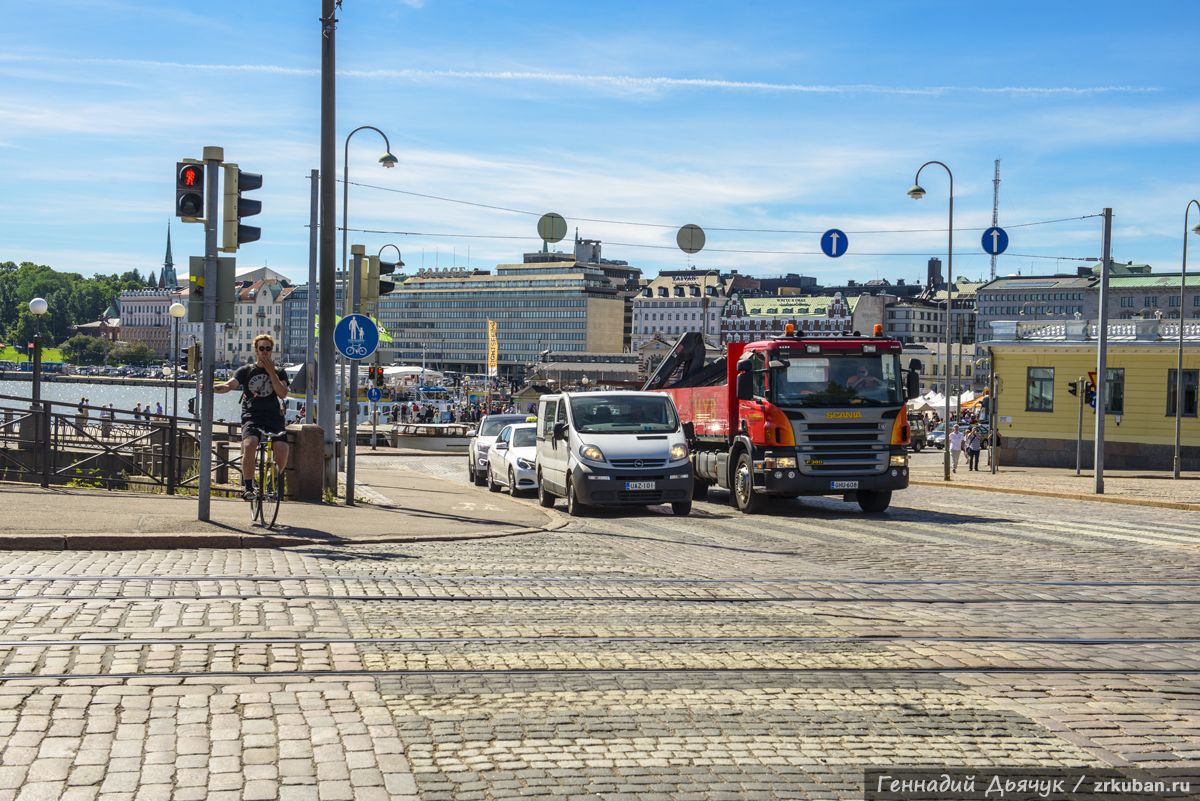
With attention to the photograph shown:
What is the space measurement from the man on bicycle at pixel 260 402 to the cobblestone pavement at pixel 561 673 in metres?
1.72

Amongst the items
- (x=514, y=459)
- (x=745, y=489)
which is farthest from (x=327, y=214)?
(x=514, y=459)

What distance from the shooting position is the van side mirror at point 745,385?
21844 mm

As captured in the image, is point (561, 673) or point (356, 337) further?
point (356, 337)

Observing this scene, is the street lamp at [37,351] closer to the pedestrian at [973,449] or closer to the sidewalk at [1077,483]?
the sidewalk at [1077,483]

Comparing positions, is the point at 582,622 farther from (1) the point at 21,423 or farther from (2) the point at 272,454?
(1) the point at 21,423

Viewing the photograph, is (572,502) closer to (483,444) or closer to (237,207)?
(237,207)

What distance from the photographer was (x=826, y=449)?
70.6ft

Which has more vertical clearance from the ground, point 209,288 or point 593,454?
point 209,288

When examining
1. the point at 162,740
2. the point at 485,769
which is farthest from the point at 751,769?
the point at 162,740

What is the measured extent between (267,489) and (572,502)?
7221 millimetres

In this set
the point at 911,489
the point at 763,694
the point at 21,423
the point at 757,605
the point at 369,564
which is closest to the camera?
the point at 763,694

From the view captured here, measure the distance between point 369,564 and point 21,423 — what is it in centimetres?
1429

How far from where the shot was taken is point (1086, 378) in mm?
51781

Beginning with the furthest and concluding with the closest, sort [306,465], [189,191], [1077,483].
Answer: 1. [1077,483]
2. [306,465]
3. [189,191]
